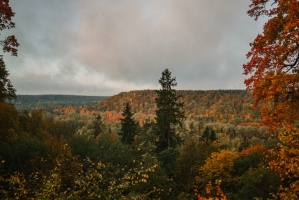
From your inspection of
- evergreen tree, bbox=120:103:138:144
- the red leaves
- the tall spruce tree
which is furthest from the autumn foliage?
evergreen tree, bbox=120:103:138:144

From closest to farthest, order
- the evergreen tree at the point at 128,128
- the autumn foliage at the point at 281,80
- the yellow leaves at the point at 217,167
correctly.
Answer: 1. the autumn foliage at the point at 281,80
2. the yellow leaves at the point at 217,167
3. the evergreen tree at the point at 128,128

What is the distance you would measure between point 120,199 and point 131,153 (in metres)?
34.0

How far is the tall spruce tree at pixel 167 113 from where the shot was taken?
30844mm

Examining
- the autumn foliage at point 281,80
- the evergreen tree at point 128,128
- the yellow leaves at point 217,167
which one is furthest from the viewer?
the evergreen tree at point 128,128

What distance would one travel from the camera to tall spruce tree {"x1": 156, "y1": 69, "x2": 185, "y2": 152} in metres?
30.8

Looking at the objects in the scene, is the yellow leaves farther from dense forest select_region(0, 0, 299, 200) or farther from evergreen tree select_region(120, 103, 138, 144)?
evergreen tree select_region(120, 103, 138, 144)

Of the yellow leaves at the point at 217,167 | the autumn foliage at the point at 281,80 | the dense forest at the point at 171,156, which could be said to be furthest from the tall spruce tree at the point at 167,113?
the autumn foliage at the point at 281,80

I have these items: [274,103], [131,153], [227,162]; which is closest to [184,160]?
[227,162]

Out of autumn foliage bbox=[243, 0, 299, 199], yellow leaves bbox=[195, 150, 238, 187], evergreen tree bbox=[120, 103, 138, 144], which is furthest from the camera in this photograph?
evergreen tree bbox=[120, 103, 138, 144]

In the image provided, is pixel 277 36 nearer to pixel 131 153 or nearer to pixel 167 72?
pixel 167 72

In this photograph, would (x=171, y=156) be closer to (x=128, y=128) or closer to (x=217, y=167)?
(x=217, y=167)

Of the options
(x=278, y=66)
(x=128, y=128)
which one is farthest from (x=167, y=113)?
(x=278, y=66)

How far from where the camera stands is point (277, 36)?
27.1 ft

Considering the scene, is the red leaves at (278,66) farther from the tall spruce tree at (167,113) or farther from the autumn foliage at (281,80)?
the tall spruce tree at (167,113)
